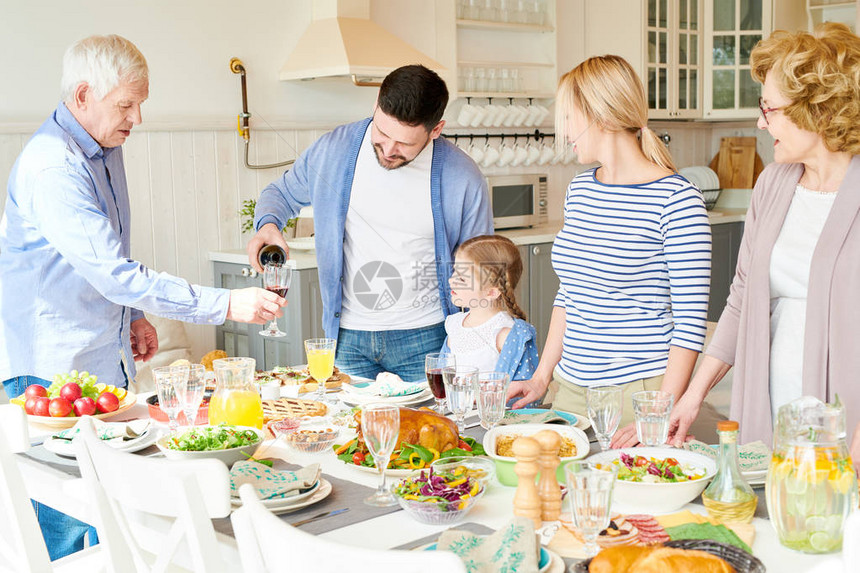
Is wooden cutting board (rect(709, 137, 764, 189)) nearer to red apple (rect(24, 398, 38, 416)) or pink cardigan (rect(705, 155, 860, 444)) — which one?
pink cardigan (rect(705, 155, 860, 444))

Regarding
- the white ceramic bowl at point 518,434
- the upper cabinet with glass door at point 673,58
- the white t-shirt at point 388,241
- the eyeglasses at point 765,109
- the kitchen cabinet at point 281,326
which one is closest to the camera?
the white ceramic bowl at point 518,434

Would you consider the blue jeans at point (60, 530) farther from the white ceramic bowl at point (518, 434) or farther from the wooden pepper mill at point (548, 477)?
the wooden pepper mill at point (548, 477)

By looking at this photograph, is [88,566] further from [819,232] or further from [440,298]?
[819,232]

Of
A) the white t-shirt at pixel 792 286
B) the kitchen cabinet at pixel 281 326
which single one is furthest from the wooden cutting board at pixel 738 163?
the white t-shirt at pixel 792 286

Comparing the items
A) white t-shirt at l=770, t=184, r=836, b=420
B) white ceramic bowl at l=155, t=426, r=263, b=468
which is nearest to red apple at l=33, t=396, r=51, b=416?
white ceramic bowl at l=155, t=426, r=263, b=468

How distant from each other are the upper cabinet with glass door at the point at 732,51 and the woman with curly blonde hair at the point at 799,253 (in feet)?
13.9

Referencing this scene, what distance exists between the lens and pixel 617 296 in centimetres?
200

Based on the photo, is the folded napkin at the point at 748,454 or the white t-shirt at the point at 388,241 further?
the white t-shirt at the point at 388,241

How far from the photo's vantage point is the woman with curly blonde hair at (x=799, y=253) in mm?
1675

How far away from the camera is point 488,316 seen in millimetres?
2631

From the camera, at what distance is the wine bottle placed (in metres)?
2.46

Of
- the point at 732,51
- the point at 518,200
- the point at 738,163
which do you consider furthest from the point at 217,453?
the point at 738,163

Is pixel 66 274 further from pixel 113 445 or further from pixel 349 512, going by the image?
pixel 349 512

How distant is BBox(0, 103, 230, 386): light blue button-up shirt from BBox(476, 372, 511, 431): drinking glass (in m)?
0.83
